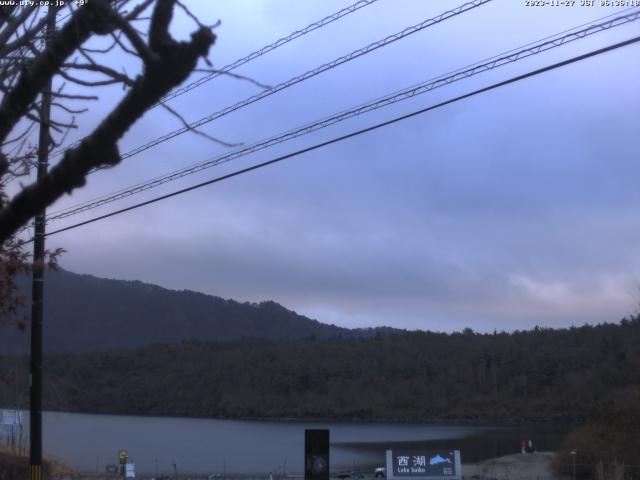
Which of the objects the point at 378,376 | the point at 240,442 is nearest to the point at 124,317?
the point at 378,376

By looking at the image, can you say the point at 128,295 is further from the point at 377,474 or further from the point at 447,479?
the point at 447,479

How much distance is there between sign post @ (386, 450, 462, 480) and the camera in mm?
31375

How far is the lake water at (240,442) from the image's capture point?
57.5 metres

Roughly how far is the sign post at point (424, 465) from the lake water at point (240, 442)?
18.7 metres

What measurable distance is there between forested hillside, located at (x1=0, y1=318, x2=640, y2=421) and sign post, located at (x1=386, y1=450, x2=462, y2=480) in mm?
65292

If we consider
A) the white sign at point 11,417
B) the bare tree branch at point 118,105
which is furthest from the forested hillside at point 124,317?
the bare tree branch at point 118,105

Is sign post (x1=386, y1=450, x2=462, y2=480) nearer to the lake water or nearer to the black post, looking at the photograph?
the black post

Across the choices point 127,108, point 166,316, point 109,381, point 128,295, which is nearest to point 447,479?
point 127,108

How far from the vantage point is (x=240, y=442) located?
7669 cm

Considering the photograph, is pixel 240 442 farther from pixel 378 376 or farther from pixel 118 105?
pixel 118 105

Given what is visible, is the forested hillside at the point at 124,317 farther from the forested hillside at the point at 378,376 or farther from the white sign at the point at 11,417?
the white sign at the point at 11,417

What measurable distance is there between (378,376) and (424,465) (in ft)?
296

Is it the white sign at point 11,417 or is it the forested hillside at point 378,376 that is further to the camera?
the forested hillside at point 378,376

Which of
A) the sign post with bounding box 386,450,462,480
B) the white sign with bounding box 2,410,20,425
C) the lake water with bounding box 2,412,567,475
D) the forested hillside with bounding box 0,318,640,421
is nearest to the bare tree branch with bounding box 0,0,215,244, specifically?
the sign post with bounding box 386,450,462,480
